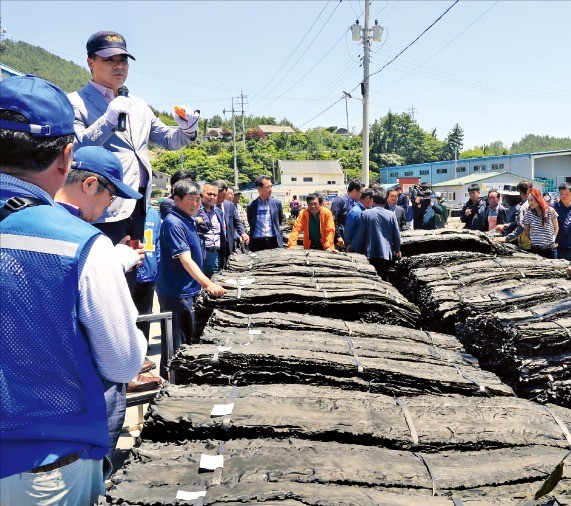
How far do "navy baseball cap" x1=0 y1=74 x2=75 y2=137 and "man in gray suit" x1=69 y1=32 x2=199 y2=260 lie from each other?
1.54 metres

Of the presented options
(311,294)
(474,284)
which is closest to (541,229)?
(474,284)

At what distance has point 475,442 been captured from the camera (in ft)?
8.16

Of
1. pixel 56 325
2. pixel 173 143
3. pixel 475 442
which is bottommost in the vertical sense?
pixel 475 442

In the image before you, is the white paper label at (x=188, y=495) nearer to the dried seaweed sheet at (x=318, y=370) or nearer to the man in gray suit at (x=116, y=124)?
the dried seaweed sheet at (x=318, y=370)

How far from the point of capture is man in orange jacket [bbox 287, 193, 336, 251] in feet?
27.3

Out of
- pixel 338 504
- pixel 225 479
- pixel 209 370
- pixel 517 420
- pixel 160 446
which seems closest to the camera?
pixel 338 504

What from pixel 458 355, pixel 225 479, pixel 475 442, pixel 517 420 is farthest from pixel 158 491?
pixel 458 355

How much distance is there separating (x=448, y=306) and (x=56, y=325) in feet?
12.6

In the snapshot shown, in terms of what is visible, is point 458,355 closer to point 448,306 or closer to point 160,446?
point 448,306

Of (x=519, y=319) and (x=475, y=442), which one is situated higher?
(x=519, y=319)

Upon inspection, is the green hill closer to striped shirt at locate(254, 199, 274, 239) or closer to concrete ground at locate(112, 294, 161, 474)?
striped shirt at locate(254, 199, 274, 239)

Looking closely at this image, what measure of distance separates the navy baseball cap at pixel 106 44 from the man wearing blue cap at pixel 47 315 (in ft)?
6.16

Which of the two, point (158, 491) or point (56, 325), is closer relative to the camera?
point (56, 325)

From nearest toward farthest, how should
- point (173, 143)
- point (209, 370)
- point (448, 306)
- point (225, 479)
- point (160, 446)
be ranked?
point (225, 479) → point (160, 446) → point (209, 370) → point (173, 143) → point (448, 306)
